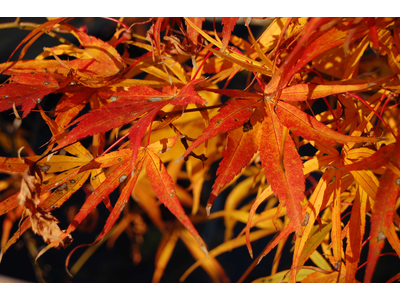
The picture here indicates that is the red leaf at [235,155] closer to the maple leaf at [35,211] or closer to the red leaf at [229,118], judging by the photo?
the red leaf at [229,118]

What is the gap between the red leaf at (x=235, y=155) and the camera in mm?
197

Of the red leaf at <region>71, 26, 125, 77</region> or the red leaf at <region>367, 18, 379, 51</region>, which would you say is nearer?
the red leaf at <region>367, 18, 379, 51</region>

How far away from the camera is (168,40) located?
286mm

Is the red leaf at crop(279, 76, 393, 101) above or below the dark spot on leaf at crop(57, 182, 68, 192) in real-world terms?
above

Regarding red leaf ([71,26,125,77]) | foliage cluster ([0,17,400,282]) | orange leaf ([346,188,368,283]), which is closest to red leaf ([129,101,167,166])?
foliage cluster ([0,17,400,282])

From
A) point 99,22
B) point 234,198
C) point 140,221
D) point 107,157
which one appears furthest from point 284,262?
point 99,22

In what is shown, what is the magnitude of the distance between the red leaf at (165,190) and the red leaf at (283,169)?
71 mm

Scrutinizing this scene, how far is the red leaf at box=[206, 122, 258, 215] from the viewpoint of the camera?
0.20 metres

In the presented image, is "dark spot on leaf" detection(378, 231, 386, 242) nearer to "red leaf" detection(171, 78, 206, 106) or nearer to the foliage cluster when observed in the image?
the foliage cluster

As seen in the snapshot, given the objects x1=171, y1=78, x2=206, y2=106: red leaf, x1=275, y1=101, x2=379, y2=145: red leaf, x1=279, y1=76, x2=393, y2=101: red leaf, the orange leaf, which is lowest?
the orange leaf

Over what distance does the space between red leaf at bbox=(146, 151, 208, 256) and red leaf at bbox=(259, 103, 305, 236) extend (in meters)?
0.07

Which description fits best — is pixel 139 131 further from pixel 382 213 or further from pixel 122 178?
pixel 382 213

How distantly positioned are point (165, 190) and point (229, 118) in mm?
82
